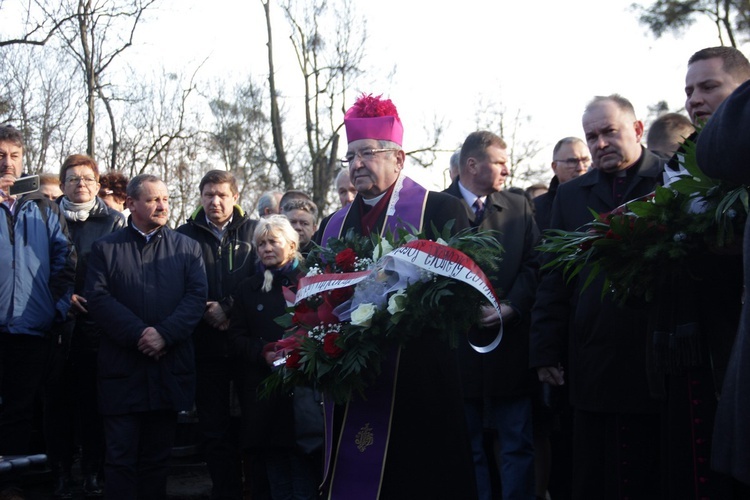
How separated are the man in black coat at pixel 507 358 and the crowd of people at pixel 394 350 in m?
0.01

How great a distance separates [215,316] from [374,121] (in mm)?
2777

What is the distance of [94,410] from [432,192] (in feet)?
13.2

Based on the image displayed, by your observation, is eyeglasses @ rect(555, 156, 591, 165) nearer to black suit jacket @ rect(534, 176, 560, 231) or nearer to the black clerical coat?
black suit jacket @ rect(534, 176, 560, 231)

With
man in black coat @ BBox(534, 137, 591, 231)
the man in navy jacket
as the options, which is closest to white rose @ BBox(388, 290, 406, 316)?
the man in navy jacket

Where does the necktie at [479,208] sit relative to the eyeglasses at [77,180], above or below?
below

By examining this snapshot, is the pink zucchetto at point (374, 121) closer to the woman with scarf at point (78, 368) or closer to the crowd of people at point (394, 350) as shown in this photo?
the crowd of people at point (394, 350)

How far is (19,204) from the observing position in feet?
21.0

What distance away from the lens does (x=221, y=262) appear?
709cm

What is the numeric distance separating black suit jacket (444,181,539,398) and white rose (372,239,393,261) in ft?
6.19

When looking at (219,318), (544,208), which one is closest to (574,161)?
(544,208)

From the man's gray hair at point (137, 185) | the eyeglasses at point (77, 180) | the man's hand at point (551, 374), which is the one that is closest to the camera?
the man's hand at point (551, 374)

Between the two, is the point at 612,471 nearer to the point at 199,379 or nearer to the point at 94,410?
the point at 199,379

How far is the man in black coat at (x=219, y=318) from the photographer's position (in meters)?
6.61

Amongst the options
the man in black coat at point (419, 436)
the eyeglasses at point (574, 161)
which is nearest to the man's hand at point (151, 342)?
the man in black coat at point (419, 436)
